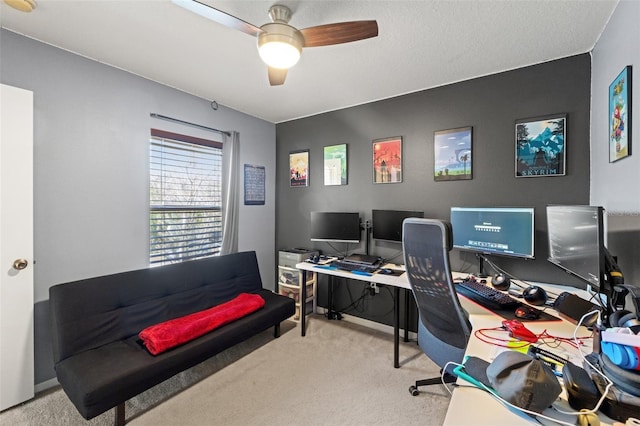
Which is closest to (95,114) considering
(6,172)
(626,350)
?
(6,172)

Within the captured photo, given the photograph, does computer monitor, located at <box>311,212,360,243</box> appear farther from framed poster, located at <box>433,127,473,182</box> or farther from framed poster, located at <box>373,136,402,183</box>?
framed poster, located at <box>433,127,473,182</box>

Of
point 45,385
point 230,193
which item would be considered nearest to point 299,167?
point 230,193

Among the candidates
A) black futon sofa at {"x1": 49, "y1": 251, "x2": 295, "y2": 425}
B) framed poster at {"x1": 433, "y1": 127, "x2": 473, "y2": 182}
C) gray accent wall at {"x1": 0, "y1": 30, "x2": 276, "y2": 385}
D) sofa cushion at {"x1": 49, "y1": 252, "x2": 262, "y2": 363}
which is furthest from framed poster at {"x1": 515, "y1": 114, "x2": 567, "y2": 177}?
gray accent wall at {"x1": 0, "y1": 30, "x2": 276, "y2": 385}

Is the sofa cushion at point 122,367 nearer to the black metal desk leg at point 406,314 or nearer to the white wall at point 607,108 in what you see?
the black metal desk leg at point 406,314

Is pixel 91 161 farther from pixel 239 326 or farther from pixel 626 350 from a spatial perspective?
pixel 626 350

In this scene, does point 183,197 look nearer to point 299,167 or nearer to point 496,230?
point 299,167

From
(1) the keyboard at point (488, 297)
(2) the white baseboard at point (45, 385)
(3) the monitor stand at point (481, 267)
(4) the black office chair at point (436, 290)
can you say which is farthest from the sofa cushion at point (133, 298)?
(3) the monitor stand at point (481, 267)

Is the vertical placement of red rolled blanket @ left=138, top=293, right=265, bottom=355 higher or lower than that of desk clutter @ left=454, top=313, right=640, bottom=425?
lower

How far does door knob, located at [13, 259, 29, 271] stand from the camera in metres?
1.90

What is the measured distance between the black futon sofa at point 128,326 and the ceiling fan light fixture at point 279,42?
6.59 feet

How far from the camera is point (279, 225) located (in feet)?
13.1

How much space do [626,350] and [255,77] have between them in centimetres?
282

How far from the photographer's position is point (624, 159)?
60.4 inches

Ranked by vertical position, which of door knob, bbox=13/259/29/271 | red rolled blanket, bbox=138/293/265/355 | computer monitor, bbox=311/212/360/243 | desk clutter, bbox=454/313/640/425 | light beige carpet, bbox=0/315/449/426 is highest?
computer monitor, bbox=311/212/360/243
